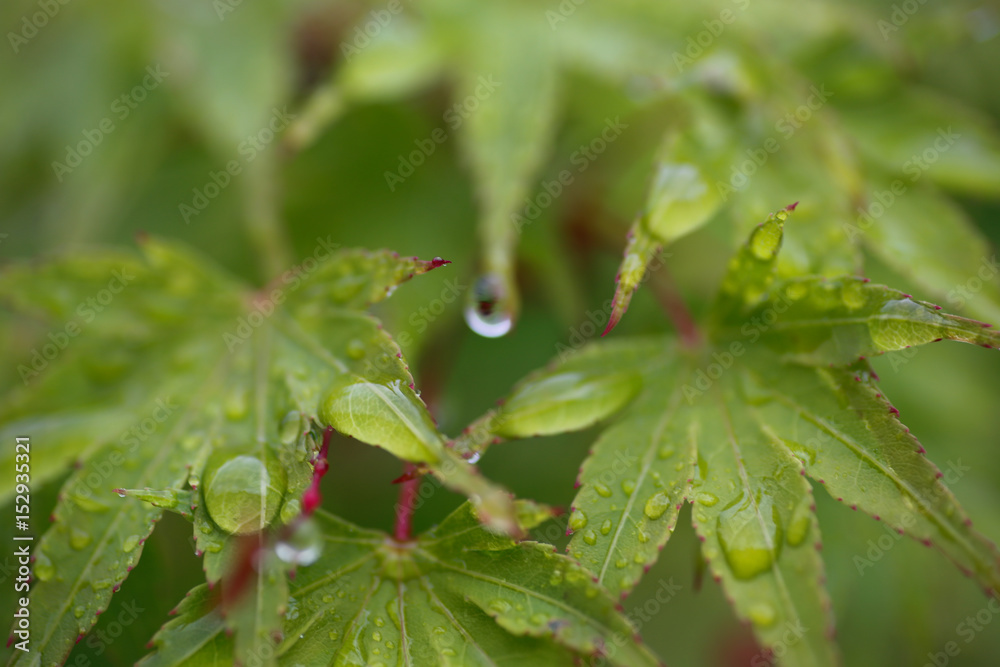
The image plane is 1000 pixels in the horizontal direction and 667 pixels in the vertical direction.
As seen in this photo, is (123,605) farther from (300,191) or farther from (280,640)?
(300,191)

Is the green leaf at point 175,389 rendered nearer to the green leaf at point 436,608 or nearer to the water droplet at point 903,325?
the green leaf at point 436,608

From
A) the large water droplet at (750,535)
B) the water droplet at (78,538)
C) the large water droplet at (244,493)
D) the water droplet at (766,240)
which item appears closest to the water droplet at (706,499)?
the large water droplet at (750,535)

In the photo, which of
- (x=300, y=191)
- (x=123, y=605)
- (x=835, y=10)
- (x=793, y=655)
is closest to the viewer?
(x=793, y=655)

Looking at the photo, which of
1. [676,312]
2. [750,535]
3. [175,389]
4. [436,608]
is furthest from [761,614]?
[175,389]

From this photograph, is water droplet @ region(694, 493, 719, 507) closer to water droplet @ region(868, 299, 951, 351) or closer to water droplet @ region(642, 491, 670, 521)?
water droplet @ region(642, 491, 670, 521)

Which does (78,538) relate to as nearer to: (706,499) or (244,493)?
(244,493)

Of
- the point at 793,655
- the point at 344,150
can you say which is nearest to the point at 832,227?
the point at 793,655
